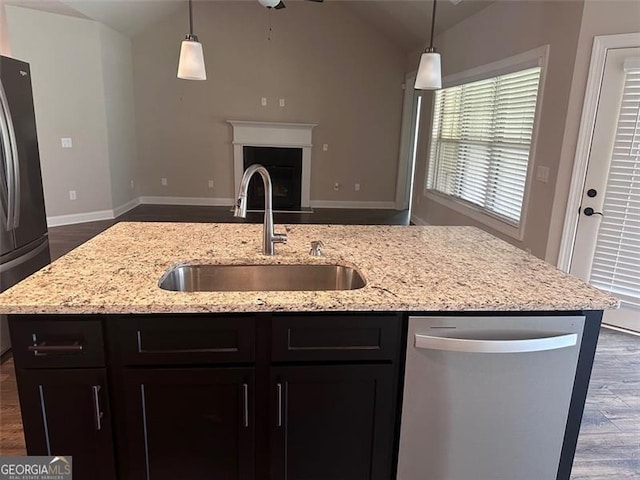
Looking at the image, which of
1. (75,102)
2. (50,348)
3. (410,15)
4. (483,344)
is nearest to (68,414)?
(50,348)

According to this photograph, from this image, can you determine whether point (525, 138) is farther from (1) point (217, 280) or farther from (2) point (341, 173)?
(2) point (341, 173)

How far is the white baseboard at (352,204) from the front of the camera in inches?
321

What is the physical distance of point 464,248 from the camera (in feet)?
6.53

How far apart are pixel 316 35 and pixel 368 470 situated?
7408mm

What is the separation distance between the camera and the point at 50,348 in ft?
4.16

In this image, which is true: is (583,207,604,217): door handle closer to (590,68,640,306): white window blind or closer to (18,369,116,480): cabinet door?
(590,68,640,306): white window blind

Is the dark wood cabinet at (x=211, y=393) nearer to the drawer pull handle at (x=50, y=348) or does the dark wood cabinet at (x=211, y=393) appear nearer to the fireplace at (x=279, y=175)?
the drawer pull handle at (x=50, y=348)

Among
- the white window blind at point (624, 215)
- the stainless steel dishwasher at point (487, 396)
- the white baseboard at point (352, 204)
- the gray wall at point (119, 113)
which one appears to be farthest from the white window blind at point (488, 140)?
the gray wall at point (119, 113)

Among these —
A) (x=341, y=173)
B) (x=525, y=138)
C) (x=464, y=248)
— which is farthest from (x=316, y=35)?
(x=464, y=248)

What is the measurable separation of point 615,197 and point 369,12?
5205 mm

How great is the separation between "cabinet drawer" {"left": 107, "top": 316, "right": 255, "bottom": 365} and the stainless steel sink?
42 centimetres

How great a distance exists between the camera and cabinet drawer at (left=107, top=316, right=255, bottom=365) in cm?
129

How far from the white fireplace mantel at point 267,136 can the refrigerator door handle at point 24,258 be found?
16.0 feet

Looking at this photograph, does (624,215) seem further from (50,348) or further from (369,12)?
(369,12)
